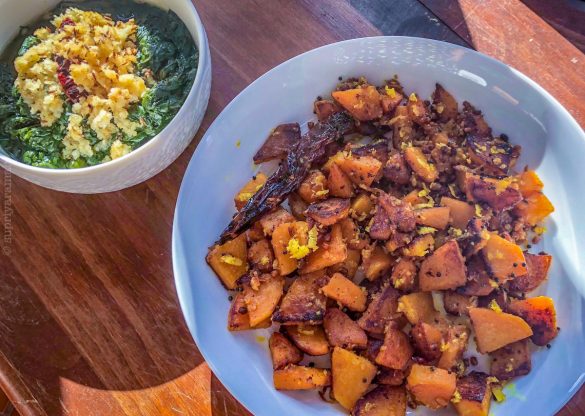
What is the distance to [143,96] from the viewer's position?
1.14 meters

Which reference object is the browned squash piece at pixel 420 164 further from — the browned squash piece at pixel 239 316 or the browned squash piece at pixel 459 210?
the browned squash piece at pixel 239 316

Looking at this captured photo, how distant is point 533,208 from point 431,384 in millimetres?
468

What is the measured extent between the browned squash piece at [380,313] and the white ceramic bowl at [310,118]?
0.20 meters

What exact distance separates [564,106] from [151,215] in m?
1.08

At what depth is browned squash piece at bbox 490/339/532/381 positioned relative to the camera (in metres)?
1.18

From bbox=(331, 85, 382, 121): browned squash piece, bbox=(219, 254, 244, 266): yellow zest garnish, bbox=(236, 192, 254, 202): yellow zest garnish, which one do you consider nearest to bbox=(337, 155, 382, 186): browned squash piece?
bbox=(331, 85, 382, 121): browned squash piece

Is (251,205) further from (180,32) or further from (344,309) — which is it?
(180,32)

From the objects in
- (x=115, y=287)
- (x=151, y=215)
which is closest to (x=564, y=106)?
(x=151, y=215)

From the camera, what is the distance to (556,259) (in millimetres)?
1260

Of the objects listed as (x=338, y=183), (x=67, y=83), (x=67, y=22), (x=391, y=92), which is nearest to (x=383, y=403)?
(x=338, y=183)

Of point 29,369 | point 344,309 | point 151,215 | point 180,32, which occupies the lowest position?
point 29,369

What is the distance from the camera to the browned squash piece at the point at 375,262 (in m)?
1.22

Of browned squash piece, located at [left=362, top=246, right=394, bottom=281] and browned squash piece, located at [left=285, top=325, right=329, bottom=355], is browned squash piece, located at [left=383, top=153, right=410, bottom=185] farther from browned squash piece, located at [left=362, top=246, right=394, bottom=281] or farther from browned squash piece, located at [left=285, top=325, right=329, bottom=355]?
browned squash piece, located at [left=285, top=325, right=329, bottom=355]

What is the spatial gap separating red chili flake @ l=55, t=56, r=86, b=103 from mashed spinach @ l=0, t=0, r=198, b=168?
32 millimetres
